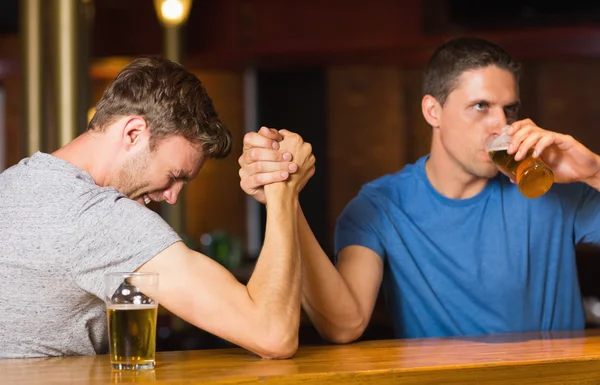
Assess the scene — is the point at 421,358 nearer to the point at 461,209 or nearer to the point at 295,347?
the point at 295,347

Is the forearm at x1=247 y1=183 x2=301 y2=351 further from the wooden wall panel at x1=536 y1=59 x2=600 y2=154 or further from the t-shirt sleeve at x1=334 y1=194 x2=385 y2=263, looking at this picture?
the wooden wall panel at x1=536 y1=59 x2=600 y2=154

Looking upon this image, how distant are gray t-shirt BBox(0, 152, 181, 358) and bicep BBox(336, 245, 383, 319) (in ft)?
2.10

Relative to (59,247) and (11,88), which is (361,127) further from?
(59,247)

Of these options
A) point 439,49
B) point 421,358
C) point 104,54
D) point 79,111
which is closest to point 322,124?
point 104,54

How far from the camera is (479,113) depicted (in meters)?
2.17

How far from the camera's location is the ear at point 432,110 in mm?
2262

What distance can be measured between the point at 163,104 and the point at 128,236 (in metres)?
0.30

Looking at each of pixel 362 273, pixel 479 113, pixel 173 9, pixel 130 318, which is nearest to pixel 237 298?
pixel 130 318

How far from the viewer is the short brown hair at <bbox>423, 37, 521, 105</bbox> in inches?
86.0

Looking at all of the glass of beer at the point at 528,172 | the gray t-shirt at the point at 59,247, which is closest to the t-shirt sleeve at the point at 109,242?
the gray t-shirt at the point at 59,247

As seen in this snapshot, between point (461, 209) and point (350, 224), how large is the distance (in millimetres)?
300

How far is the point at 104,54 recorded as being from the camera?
6406 mm

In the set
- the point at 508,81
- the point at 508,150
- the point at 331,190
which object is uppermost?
the point at 508,81

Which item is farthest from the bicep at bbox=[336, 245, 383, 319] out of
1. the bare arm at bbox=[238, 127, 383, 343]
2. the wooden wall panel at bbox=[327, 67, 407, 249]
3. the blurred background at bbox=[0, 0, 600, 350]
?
the wooden wall panel at bbox=[327, 67, 407, 249]
